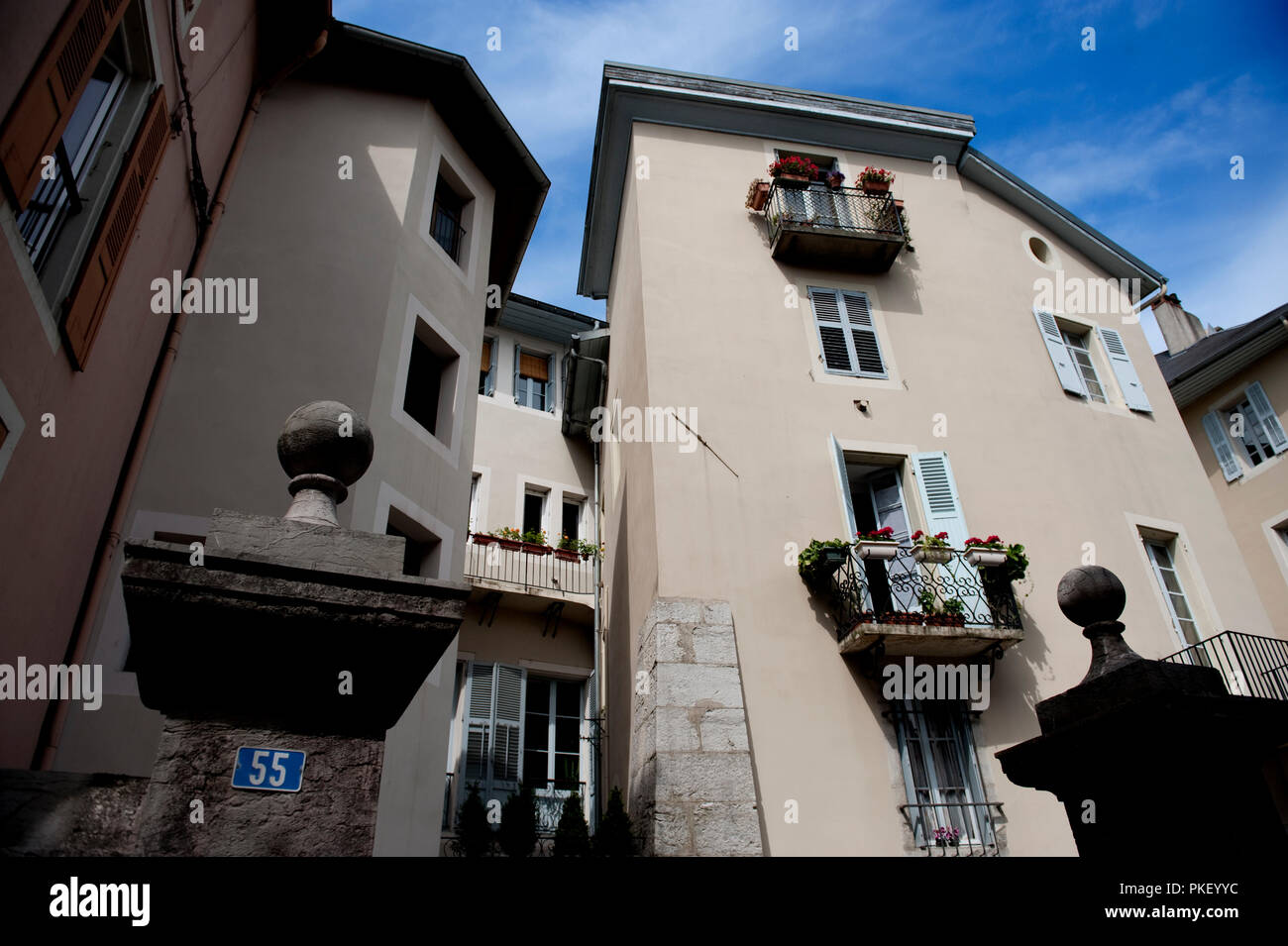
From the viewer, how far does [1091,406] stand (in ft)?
43.9

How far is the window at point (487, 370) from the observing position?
57.6 feet

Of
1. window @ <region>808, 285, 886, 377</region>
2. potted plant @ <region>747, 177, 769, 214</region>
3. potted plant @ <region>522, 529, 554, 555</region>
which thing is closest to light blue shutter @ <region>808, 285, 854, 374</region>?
window @ <region>808, 285, 886, 377</region>

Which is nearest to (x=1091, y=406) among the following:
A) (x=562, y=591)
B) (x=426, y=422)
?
(x=562, y=591)

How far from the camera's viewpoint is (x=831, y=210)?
44.1 feet

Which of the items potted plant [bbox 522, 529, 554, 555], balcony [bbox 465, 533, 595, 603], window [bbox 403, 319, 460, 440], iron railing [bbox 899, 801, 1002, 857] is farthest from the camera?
potted plant [bbox 522, 529, 554, 555]

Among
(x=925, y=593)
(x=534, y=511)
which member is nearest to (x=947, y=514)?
(x=925, y=593)

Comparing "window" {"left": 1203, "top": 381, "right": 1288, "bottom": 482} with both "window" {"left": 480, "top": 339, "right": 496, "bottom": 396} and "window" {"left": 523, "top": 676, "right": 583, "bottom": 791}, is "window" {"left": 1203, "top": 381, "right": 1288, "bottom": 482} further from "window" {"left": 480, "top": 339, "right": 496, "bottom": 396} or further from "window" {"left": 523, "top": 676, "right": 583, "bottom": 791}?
"window" {"left": 480, "top": 339, "right": 496, "bottom": 396}

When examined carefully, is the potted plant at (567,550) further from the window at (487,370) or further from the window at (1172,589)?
the window at (1172,589)

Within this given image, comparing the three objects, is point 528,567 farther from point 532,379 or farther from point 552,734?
point 532,379

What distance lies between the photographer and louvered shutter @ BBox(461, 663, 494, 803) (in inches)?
488

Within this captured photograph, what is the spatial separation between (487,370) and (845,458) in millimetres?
8966

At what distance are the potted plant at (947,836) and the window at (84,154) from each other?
8.74 m

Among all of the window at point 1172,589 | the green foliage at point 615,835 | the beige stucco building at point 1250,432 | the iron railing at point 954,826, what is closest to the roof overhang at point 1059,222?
the beige stucco building at point 1250,432

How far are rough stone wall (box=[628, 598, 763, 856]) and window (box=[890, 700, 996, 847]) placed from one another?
6.10 feet
